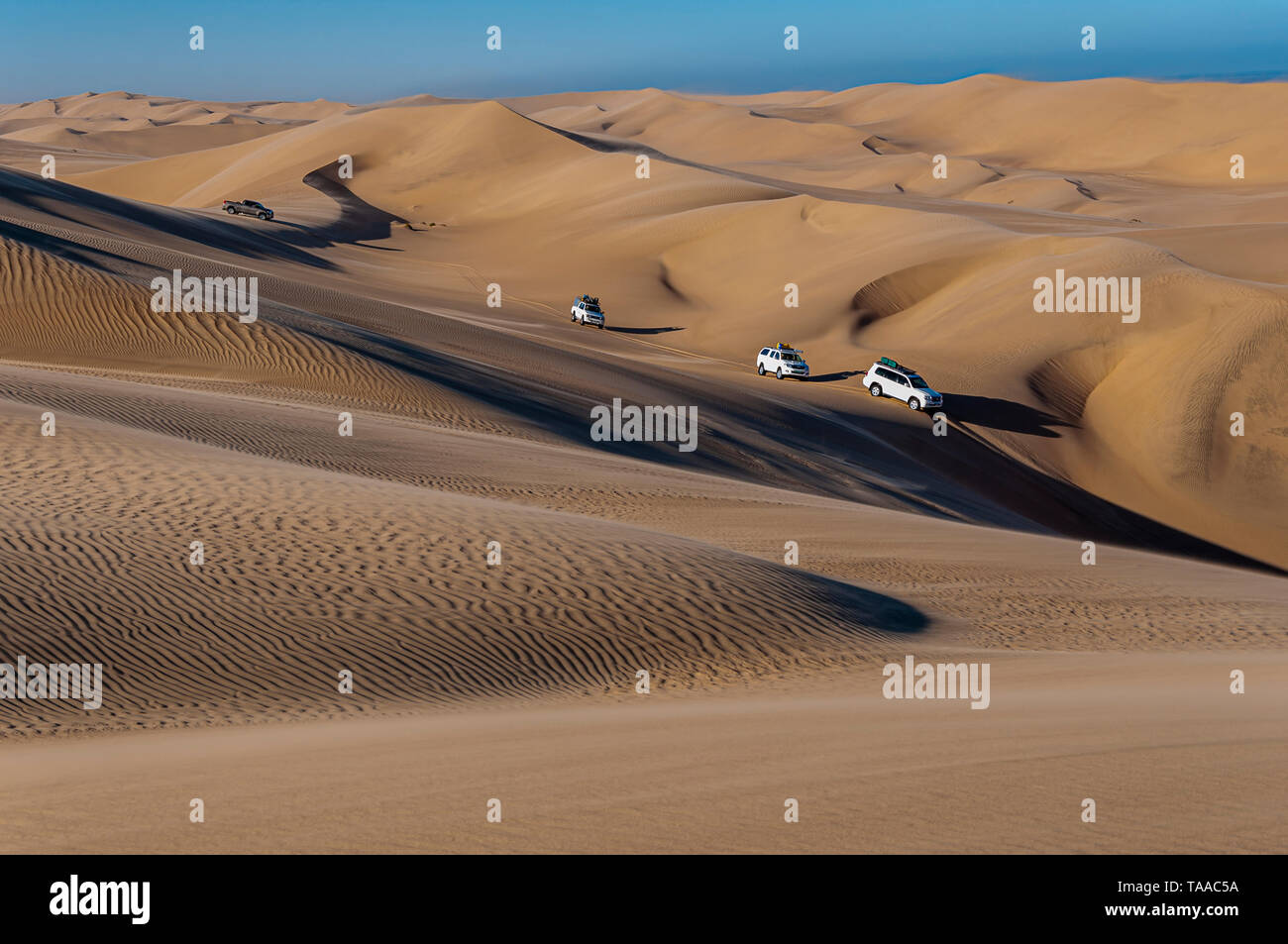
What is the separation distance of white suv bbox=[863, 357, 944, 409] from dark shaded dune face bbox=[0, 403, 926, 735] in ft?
59.7

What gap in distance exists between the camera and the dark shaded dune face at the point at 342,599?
33.2 feet

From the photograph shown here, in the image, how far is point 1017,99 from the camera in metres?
138

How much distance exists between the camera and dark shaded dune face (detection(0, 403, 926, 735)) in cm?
1013

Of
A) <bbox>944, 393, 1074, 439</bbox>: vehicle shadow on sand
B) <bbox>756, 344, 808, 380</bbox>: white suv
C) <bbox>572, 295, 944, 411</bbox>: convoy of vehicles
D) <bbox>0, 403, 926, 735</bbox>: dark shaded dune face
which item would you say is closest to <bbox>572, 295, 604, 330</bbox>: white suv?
<bbox>572, 295, 944, 411</bbox>: convoy of vehicles

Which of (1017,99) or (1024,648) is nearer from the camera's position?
(1024,648)

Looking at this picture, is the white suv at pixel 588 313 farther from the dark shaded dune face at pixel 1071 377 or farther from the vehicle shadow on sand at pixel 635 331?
the dark shaded dune face at pixel 1071 377

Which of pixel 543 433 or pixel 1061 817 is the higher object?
pixel 543 433

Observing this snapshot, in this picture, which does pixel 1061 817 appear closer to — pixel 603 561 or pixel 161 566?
pixel 603 561

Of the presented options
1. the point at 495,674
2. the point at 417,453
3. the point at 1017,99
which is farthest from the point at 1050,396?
the point at 1017,99

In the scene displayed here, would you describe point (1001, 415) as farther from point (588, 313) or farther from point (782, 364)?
point (588, 313)

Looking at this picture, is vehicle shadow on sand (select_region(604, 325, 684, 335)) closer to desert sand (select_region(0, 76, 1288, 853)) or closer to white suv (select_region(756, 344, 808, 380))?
desert sand (select_region(0, 76, 1288, 853))
